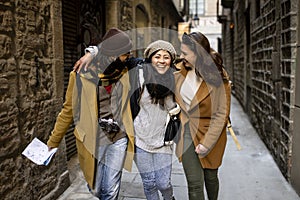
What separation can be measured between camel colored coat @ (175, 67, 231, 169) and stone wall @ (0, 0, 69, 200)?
1.38m

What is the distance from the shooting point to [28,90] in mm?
3133

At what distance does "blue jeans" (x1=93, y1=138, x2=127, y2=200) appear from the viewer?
8.81 feet

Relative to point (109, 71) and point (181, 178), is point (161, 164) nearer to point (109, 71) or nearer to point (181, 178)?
point (109, 71)

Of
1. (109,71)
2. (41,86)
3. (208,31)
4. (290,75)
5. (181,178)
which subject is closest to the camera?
(109,71)

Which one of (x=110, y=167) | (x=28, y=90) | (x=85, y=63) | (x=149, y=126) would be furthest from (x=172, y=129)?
(x=28, y=90)

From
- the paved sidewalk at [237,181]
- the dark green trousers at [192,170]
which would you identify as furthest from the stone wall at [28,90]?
the dark green trousers at [192,170]

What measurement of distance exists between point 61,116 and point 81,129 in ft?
0.60

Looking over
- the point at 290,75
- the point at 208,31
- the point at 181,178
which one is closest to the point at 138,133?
the point at 181,178

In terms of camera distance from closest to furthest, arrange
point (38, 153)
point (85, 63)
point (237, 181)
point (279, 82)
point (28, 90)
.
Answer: point (85, 63), point (38, 153), point (28, 90), point (237, 181), point (279, 82)

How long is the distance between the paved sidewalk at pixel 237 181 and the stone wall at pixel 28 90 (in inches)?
18.7

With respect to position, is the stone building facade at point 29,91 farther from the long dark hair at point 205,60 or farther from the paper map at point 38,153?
the long dark hair at point 205,60

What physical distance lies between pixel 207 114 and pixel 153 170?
2.07ft

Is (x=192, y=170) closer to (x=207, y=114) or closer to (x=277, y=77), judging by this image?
(x=207, y=114)

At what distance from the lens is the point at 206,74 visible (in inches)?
106
